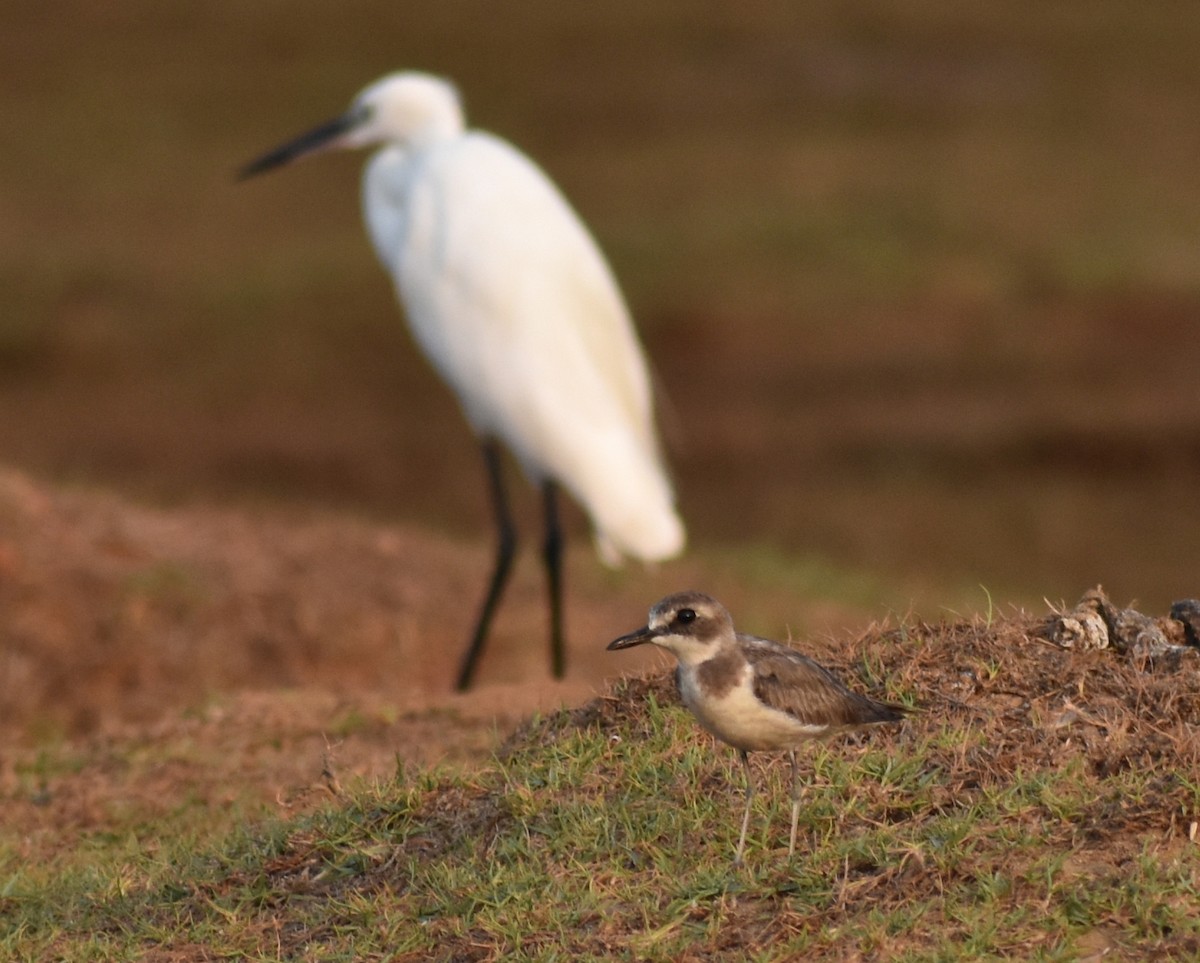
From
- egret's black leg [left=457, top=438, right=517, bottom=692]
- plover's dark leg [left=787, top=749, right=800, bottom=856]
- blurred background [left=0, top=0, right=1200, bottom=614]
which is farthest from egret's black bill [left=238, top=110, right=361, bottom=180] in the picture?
plover's dark leg [left=787, top=749, right=800, bottom=856]

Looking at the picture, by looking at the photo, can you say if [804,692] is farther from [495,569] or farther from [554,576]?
[495,569]

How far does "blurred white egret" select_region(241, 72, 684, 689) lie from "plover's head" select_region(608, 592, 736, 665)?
3.76 meters

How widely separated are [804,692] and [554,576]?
3.93 m

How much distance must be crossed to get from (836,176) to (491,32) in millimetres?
7808

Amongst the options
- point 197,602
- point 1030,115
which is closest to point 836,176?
point 1030,115

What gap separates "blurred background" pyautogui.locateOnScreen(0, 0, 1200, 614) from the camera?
1185cm

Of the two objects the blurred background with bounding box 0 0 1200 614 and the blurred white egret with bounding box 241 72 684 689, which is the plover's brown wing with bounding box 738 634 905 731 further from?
the blurred background with bounding box 0 0 1200 614

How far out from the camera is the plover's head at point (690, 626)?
3320 mm

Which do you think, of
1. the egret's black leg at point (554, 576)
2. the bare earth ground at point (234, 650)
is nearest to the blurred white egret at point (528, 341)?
the egret's black leg at point (554, 576)

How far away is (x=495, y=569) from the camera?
24.1 ft

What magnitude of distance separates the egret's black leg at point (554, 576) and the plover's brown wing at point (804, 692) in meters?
3.54

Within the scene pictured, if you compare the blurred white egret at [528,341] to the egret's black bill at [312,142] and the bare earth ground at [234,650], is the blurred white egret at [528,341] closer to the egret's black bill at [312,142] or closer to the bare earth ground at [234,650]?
the bare earth ground at [234,650]

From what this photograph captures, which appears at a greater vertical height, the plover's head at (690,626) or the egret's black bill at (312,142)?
the egret's black bill at (312,142)

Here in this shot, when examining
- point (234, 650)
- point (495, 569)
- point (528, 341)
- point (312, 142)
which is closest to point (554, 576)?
point (495, 569)
